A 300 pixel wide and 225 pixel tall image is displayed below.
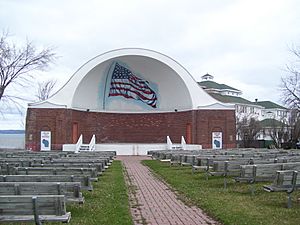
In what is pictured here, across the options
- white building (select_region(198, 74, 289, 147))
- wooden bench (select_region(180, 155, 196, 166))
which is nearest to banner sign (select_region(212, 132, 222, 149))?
wooden bench (select_region(180, 155, 196, 166))

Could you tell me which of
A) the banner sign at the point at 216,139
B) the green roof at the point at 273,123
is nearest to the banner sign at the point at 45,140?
the banner sign at the point at 216,139

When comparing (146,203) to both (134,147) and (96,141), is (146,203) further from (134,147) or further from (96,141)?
(96,141)

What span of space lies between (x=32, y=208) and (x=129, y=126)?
1509 inches

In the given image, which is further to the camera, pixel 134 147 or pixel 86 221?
pixel 134 147

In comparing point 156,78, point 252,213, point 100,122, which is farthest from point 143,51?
point 252,213

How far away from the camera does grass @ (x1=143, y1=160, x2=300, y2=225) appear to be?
795cm

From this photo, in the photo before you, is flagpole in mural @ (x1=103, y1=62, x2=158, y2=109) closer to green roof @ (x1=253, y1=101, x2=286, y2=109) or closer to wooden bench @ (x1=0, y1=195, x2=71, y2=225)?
wooden bench @ (x1=0, y1=195, x2=71, y2=225)

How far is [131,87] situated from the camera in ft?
149

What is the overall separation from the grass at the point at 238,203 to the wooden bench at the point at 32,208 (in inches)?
114

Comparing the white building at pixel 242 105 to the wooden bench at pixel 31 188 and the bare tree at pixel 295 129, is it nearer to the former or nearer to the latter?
the bare tree at pixel 295 129

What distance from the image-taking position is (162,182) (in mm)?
15375

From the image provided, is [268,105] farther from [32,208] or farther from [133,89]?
[32,208]

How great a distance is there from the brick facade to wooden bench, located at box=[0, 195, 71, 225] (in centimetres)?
3366

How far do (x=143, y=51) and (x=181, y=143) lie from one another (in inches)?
356
